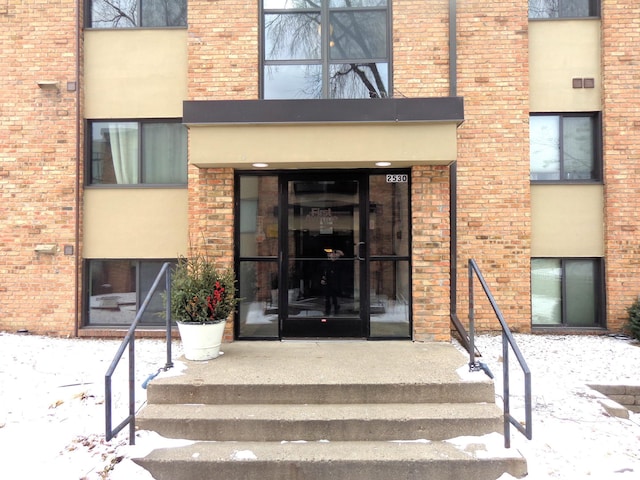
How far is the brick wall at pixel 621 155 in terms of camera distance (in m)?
6.58

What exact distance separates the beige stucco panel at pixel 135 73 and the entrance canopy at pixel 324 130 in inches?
89.3

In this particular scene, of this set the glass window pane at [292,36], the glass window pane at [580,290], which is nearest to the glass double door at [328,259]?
the glass window pane at [292,36]

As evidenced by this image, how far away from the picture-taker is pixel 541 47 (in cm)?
672

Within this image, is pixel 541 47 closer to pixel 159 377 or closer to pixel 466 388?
pixel 466 388

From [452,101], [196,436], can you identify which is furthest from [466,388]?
[452,101]

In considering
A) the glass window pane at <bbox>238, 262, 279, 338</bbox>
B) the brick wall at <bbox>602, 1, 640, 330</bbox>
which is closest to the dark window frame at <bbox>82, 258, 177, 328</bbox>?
the glass window pane at <bbox>238, 262, 279, 338</bbox>

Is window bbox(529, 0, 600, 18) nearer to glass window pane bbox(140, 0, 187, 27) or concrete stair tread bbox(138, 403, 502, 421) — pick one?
glass window pane bbox(140, 0, 187, 27)

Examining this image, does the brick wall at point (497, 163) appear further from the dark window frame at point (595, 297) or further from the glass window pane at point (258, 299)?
the glass window pane at point (258, 299)

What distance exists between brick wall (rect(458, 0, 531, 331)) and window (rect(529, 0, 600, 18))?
575mm

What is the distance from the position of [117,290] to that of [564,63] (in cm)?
850

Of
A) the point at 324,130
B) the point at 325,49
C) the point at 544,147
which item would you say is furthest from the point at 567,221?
the point at 325,49

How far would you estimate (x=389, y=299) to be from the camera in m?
5.62

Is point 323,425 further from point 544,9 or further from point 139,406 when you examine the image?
point 544,9

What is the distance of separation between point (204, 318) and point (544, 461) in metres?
3.57
